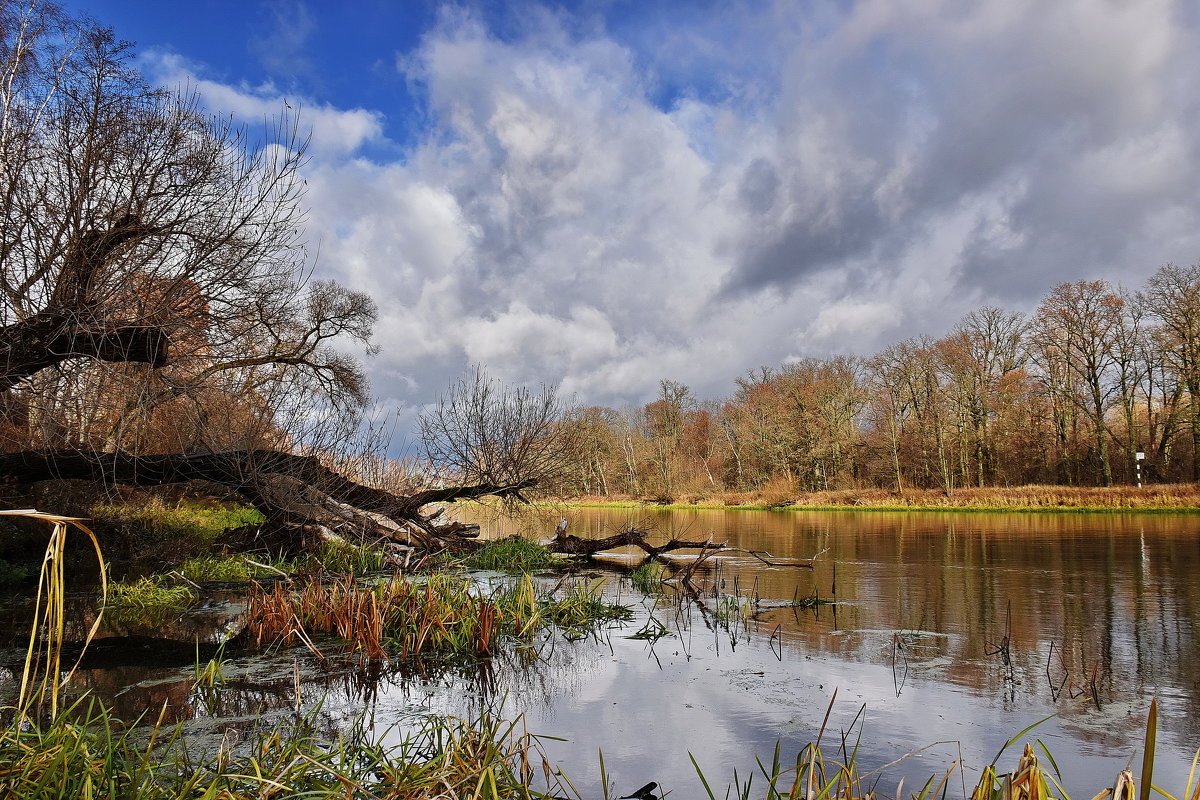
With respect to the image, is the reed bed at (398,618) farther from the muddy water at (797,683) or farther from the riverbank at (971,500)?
the riverbank at (971,500)

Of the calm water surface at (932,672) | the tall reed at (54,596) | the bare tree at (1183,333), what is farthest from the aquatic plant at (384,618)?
the bare tree at (1183,333)

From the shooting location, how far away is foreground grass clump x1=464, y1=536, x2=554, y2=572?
15203mm

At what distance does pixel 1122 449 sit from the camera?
1407 inches

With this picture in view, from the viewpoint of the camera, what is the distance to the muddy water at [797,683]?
4.96m

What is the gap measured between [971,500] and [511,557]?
27.2 meters

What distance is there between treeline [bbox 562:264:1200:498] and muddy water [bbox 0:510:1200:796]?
58.4 ft

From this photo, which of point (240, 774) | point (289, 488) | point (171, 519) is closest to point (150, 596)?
point (289, 488)

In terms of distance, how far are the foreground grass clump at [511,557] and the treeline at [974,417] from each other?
1066 cm

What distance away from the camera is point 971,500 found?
113ft

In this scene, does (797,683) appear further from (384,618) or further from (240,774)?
(240,774)

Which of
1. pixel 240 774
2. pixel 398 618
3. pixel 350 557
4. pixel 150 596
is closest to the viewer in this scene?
pixel 240 774

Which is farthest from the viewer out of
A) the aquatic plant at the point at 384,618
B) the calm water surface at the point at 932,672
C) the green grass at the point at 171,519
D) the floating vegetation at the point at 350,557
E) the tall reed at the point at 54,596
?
the green grass at the point at 171,519

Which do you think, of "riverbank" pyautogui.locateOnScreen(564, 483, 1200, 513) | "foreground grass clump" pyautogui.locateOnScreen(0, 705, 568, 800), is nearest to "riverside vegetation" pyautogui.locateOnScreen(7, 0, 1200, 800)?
"foreground grass clump" pyautogui.locateOnScreen(0, 705, 568, 800)

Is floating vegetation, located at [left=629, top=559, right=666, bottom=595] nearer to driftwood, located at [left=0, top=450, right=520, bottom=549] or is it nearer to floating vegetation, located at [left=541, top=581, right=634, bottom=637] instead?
floating vegetation, located at [left=541, top=581, right=634, bottom=637]
